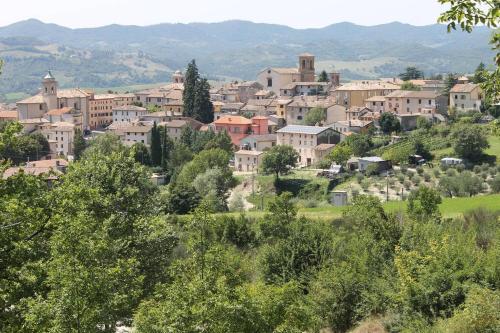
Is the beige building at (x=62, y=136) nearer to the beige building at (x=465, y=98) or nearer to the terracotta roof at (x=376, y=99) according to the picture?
the terracotta roof at (x=376, y=99)

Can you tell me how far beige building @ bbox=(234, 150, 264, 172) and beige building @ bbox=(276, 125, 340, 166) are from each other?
12.2ft

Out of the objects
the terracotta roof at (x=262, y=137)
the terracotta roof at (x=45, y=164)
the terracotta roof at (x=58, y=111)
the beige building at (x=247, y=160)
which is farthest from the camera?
the terracotta roof at (x=58, y=111)

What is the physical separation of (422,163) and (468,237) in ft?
99.9

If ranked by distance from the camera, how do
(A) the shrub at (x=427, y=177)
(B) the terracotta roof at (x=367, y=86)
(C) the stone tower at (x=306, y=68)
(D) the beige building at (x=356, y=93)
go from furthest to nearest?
(C) the stone tower at (x=306, y=68) < (B) the terracotta roof at (x=367, y=86) < (D) the beige building at (x=356, y=93) < (A) the shrub at (x=427, y=177)

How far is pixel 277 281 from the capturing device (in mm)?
19984

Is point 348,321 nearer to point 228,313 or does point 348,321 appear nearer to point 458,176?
point 228,313

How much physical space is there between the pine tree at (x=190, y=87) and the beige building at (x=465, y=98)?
22113 mm

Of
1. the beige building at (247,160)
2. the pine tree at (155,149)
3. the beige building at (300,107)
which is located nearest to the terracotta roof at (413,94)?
the beige building at (300,107)

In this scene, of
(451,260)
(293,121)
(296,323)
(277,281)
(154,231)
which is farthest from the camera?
(293,121)

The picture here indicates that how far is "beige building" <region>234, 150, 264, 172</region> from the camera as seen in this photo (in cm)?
5941

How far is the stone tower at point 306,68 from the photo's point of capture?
286 ft

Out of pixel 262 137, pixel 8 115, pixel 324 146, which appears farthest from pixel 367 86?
pixel 8 115

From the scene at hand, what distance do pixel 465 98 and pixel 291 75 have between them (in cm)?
2779

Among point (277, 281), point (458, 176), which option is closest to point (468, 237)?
point (277, 281)
